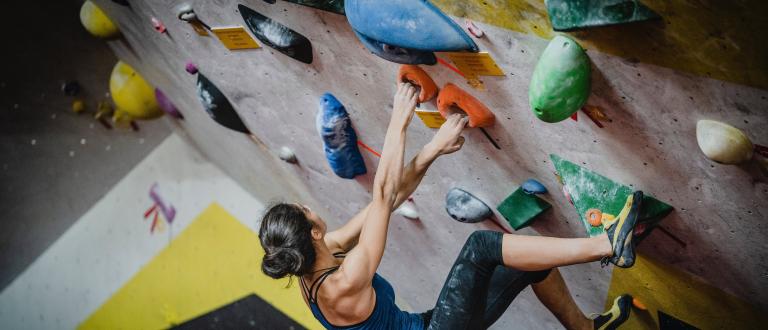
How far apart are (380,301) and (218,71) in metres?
1.35

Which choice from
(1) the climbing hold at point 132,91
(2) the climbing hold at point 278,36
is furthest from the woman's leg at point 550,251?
(1) the climbing hold at point 132,91

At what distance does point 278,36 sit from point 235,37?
0.33 meters

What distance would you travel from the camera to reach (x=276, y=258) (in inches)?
71.4

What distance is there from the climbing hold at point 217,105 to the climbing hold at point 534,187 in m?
1.54

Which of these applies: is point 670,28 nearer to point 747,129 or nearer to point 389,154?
point 747,129

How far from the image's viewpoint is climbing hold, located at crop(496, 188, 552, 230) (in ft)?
6.45

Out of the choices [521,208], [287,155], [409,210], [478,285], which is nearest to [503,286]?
[478,285]

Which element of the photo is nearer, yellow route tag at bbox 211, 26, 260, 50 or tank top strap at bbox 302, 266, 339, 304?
tank top strap at bbox 302, 266, 339, 304

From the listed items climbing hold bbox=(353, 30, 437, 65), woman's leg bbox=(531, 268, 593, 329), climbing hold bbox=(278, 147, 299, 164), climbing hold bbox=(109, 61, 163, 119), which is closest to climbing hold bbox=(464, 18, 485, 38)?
climbing hold bbox=(353, 30, 437, 65)

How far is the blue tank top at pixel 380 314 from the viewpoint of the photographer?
1.91 meters

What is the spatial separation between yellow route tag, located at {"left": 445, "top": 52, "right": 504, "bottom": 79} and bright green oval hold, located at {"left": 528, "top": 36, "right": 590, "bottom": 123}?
0.19 m

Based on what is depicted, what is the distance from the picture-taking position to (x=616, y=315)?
81.7 inches

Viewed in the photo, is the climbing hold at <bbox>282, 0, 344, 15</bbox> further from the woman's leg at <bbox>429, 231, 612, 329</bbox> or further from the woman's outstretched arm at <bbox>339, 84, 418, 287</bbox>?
the woman's leg at <bbox>429, 231, 612, 329</bbox>

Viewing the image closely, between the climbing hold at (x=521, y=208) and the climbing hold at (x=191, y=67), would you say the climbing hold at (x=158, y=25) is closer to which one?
the climbing hold at (x=191, y=67)
